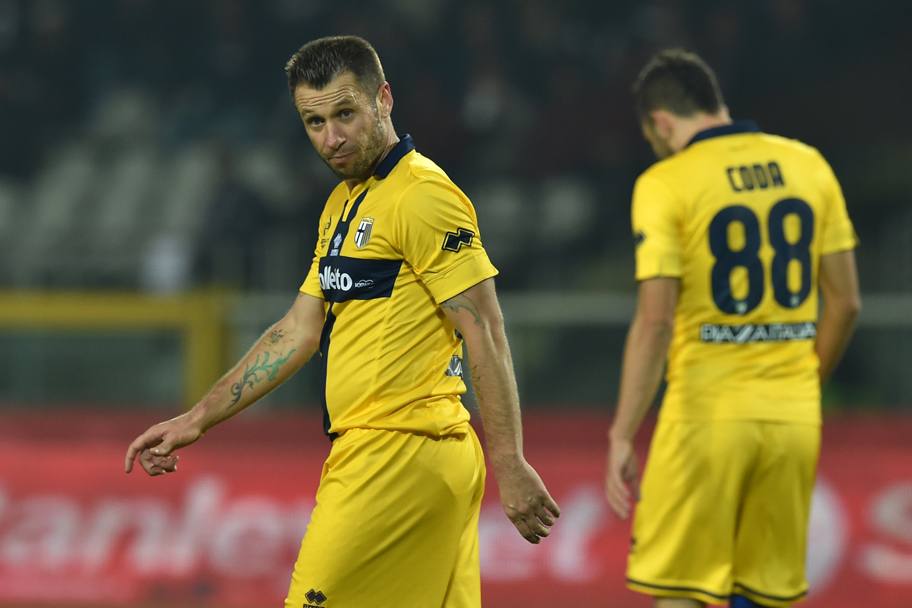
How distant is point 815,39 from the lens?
41.7ft

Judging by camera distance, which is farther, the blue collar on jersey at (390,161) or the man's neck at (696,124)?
the man's neck at (696,124)

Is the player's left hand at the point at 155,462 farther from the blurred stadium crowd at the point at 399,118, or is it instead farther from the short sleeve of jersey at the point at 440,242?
the blurred stadium crowd at the point at 399,118

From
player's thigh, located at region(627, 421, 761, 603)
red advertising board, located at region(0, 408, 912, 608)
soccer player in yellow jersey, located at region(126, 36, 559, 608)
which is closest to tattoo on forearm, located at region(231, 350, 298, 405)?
soccer player in yellow jersey, located at region(126, 36, 559, 608)

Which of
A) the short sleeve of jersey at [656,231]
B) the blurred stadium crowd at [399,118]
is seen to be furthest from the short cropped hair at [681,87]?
the blurred stadium crowd at [399,118]

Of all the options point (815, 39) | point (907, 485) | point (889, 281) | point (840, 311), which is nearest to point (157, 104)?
point (815, 39)

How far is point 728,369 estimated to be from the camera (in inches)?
192

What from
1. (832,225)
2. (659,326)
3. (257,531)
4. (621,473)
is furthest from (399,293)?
(257,531)

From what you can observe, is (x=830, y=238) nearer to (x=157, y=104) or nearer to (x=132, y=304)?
(x=132, y=304)

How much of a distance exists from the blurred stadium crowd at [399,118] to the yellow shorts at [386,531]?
653cm

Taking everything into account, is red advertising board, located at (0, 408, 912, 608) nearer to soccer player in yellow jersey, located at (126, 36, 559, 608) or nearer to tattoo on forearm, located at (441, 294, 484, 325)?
soccer player in yellow jersey, located at (126, 36, 559, 608)

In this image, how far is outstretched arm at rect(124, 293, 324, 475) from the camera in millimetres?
3818

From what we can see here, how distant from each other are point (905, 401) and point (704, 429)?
4.86 m

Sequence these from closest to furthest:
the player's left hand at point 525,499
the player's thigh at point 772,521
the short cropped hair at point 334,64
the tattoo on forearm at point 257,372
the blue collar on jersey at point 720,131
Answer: the player's left hand at point 525,499
the short cropped hair at point 334,64
the tattoo on forearm at point 257,372
the player's thigh at point 772,521
the blue collar on jersey at point 720,131

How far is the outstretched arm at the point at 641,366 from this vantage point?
4.77m
